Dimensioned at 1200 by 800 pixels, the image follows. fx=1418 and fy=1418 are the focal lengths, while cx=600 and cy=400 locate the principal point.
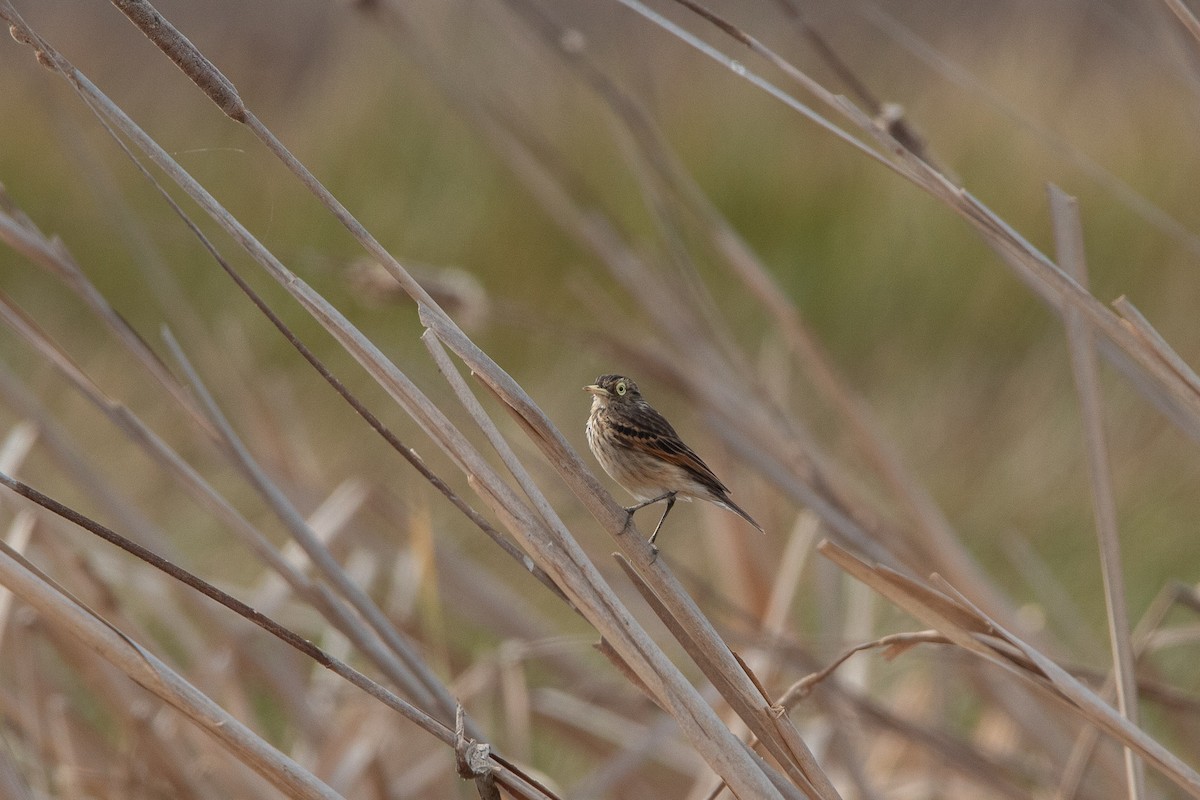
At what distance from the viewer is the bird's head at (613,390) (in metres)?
2.68

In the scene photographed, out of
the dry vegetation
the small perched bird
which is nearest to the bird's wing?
the small perched bird

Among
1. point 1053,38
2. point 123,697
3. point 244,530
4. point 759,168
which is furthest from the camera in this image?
point 1053,38

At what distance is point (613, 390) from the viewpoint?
2789 mm

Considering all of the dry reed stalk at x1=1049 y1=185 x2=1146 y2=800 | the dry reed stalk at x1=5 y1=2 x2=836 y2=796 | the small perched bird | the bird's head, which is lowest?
the dry reed stalk at x1=5 y1=2 x2=836 y2=796

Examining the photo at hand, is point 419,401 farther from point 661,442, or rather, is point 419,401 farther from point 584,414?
point 584,414

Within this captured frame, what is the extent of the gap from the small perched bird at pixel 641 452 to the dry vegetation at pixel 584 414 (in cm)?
21

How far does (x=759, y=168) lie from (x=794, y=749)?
24.4 feet

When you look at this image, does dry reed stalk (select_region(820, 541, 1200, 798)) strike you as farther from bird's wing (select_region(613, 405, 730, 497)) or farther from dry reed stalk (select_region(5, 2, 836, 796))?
bird's wing (select_region(613, 405, 730, 497))

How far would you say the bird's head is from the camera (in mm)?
2684

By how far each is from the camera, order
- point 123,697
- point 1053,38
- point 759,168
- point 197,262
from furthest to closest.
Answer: point 1053,38
point 759,168
point 197,262
point 123,697

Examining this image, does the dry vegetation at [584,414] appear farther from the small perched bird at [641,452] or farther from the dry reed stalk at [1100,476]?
the small perched bird at [641,452]

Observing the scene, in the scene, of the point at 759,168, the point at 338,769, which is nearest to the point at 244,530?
the point at 338,769

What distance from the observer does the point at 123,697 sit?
108 inches

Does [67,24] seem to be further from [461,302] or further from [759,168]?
[461,302]
